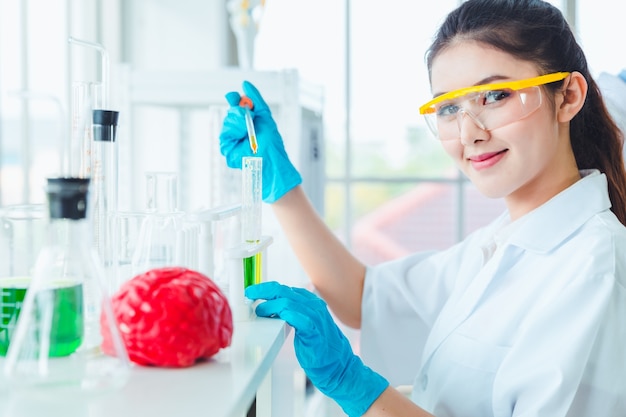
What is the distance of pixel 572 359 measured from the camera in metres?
1.19

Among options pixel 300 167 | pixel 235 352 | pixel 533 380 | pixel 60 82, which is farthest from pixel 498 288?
pixel 60 82

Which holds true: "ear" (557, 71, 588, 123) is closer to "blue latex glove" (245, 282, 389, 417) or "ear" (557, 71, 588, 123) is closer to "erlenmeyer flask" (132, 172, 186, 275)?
"blue latex glove" (245, 282, 389, 417)

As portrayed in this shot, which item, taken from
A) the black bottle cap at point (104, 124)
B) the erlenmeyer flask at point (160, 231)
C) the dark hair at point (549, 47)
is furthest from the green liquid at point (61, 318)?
the dark hair at point (549, 47)

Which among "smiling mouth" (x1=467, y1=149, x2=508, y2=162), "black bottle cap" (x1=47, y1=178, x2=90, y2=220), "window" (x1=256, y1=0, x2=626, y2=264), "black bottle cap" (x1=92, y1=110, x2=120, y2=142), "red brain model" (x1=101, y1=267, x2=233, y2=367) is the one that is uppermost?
"window" (x1=256, y1=0, x2=626, y2=264)

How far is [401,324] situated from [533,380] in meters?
0.59

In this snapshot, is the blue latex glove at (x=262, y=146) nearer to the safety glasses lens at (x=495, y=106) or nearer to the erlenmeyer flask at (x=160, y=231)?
the safety glasses lens at (x=495, y=106)

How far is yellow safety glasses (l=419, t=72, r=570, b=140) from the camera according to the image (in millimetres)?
1355

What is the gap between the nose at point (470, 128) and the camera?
140 centimetres

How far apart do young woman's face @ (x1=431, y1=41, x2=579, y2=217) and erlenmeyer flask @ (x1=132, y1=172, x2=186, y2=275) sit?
2.10 feet

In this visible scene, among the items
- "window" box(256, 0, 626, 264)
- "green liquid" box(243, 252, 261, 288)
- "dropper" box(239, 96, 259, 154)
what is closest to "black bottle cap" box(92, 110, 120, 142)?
"green liquid" box(243, 252, 261, 288)

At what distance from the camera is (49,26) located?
2.49 meters

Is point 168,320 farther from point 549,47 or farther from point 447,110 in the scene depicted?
point 549,47

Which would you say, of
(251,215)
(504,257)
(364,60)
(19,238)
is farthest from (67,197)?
(364,60)

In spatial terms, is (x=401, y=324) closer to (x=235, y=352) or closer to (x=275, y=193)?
(x=275, y=193)
